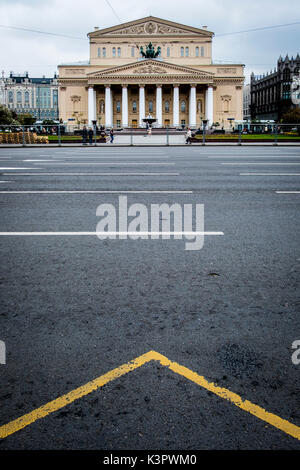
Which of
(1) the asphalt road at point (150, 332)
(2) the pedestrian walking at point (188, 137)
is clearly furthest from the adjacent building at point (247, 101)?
(1) the asphalt road at point (150, 332)

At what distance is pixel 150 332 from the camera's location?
2.55 metres

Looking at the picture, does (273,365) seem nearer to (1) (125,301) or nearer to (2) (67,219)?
(1) (125,301)

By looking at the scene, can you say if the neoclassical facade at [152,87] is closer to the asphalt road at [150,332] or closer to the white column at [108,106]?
the white column at [108,106]

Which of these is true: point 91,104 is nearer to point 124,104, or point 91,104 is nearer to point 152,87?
point 124,104

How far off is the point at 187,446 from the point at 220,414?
0.24 metres

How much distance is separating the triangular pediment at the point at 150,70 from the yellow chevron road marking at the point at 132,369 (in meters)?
82.9

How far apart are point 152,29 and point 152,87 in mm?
12512

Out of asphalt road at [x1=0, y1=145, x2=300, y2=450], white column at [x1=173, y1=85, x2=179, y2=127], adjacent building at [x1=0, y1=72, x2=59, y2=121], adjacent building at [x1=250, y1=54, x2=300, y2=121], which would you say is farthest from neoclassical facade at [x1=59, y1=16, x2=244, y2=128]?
asphalt road at [x1=0, y1=145, x2=300, y2=450]

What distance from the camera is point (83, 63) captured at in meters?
86.9

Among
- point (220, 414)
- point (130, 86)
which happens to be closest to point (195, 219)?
point (220, 414)

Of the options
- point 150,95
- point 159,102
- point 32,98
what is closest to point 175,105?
point 159,102

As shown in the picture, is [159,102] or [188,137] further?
[159,102]

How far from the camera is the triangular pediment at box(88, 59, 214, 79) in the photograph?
7900 centimetres

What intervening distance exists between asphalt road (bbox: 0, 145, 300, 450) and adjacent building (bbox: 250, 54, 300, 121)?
124 meters
